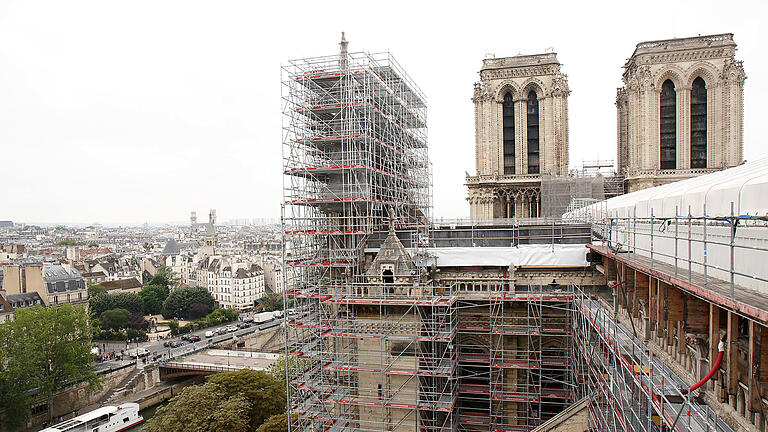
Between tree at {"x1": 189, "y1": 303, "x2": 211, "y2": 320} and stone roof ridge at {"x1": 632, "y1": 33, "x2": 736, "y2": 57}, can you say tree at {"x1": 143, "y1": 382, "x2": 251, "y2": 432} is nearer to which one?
stone roof ridge at {"x1": 632, "y1": 33, "x2": 736, "y2": 57}

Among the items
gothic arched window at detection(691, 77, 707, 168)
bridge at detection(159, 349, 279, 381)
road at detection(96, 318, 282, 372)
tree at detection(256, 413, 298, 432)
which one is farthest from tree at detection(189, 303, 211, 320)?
gothic arched window at detection(691, 77, 707, 168)

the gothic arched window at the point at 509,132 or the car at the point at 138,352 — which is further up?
the gothic arched window at the point at 509,132

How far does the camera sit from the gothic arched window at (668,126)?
115ft

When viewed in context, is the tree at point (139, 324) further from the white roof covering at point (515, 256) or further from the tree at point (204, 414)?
the white roof covering at point (515, 256)

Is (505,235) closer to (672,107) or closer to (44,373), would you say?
(672,107)

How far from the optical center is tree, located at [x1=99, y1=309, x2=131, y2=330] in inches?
2266

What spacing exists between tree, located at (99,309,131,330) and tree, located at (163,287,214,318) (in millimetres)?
8140

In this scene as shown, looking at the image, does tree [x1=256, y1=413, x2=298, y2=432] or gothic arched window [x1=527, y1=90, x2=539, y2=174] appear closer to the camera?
tree [x1=256, y1=413, x2=298, y2=432]

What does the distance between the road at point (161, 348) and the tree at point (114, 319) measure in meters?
2.25

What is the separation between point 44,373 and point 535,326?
114 feet

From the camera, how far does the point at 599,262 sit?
66.6 ft

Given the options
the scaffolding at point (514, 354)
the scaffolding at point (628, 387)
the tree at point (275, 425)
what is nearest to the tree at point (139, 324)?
the tree at point (275, 425)

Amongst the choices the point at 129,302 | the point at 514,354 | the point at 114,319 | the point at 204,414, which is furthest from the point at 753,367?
the point at 129,302

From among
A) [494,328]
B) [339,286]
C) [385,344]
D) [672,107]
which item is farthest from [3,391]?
[672,107]
